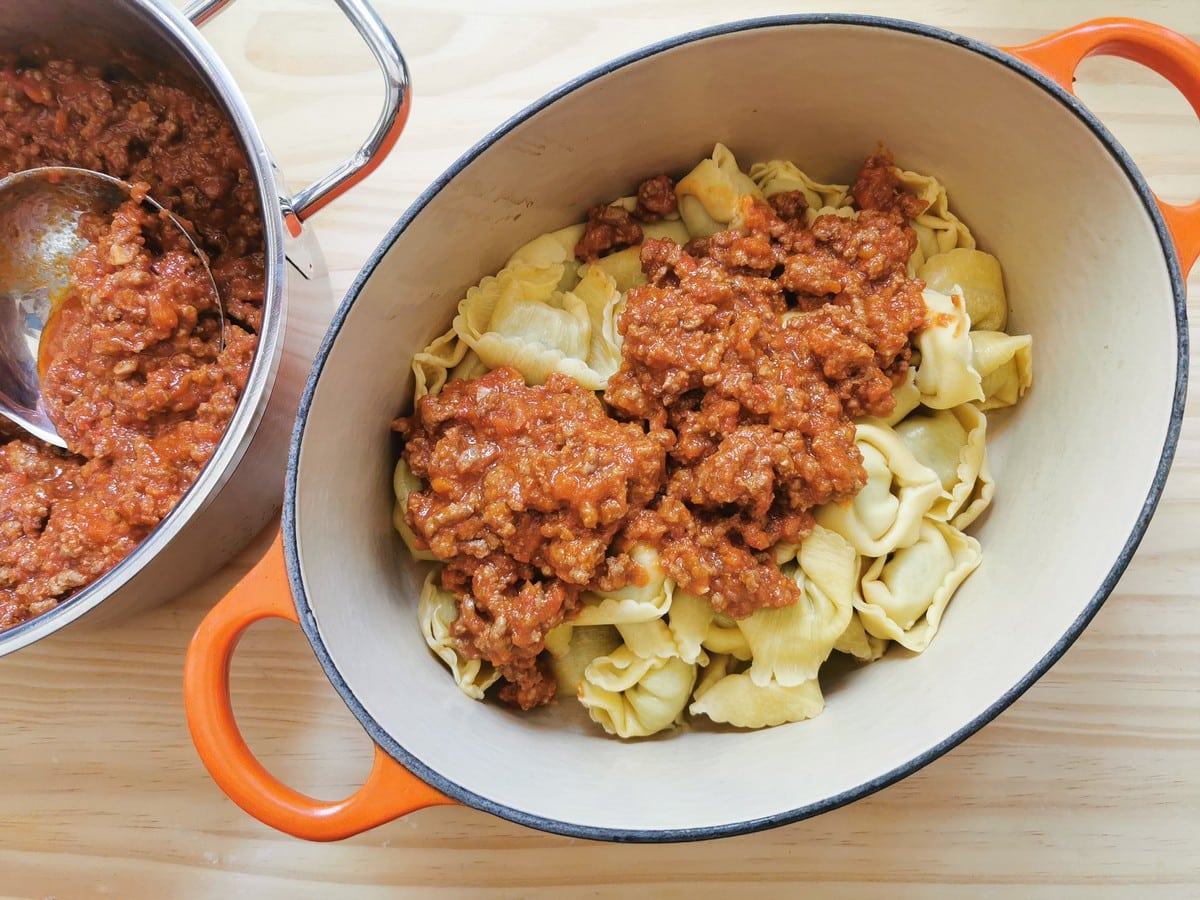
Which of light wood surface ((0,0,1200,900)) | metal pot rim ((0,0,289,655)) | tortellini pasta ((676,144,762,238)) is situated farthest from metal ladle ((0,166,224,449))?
tortellini pasta ((676,144,762,238))

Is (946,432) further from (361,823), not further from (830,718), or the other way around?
(361,823)

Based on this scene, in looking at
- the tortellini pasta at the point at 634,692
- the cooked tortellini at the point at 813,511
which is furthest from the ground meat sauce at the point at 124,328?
the tortellini pasta at the point at 634,692

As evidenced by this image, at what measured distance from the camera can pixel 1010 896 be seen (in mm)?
2184

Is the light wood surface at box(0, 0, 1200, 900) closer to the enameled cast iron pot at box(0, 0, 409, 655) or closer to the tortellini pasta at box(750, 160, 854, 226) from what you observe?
the enameled cast iron pot at box(0, 0, 409, 655)

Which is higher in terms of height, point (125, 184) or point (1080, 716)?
point (125, 184)

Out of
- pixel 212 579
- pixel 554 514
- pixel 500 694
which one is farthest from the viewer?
pixel 212 579

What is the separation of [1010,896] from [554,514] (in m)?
1.52

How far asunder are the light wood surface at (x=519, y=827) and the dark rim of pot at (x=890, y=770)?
1.84 feet

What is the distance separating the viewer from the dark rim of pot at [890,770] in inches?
62.5

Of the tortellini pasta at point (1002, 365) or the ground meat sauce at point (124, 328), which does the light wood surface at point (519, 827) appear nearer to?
the ground meat sauce at point (124, 328)

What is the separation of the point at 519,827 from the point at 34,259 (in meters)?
1.95

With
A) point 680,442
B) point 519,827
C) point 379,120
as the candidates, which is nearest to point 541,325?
point 680,442

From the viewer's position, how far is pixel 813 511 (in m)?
2.04

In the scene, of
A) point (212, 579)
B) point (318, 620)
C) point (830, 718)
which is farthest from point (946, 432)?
point (212, 579)
